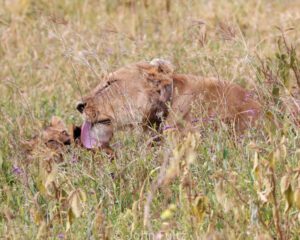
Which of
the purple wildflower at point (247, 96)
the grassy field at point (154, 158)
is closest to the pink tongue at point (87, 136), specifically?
the grassy field at point (154, 158)

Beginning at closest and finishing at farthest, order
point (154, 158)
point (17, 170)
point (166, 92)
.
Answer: point (154, 158) → point (17, 170) → point (166, 92)

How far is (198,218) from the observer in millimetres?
3936

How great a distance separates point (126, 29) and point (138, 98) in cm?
272

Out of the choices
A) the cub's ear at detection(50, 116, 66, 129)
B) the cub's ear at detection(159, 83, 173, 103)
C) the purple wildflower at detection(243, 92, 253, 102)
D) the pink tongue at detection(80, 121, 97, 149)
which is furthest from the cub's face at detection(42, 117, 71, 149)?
the purple wildflower at detection(243, 92, 253, 102)

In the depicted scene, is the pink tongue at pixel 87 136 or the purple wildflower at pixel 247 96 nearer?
the pink tongue at pixel 87 136

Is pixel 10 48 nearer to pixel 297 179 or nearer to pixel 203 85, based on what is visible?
pixel 203 85

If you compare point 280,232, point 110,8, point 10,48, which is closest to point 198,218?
point 280,232

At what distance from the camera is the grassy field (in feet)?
13.2

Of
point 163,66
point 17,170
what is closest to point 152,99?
point 163,66

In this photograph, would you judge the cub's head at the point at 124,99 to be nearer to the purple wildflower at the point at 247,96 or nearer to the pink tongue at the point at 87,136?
the pink tongue at the point at 87,136

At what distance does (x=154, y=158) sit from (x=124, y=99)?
3.25 ft

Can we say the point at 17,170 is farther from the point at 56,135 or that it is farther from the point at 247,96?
the point at 247,96

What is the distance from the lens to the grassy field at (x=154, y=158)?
4.03 m

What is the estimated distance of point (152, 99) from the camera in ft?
20.4
